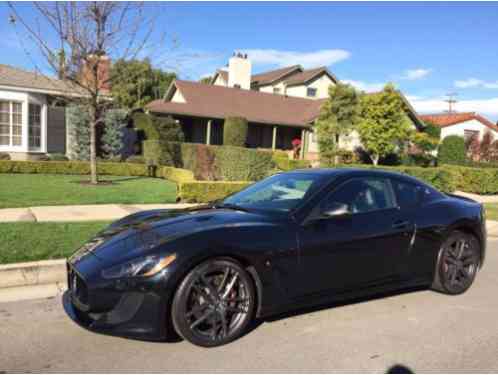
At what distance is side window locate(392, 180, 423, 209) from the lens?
4.80m

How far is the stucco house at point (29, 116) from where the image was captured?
62.7 ft

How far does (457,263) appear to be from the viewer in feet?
16.7

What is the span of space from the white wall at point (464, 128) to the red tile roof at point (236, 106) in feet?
36.0

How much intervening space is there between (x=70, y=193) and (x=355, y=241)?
9108 millimetres

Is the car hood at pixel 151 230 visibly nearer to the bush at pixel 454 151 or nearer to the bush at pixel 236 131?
the bush at pixel 236 131

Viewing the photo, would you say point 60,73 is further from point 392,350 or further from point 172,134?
point 392,350

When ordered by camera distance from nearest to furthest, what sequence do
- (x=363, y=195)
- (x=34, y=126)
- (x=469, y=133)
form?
(x=363, y=195), (x=34, y=126), (x=469, y=133)

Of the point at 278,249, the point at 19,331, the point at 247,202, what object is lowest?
the point at 19,331

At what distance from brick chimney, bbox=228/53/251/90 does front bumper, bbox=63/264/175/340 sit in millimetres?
37768

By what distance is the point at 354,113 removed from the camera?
2522 cm

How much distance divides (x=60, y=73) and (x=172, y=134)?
10438mm

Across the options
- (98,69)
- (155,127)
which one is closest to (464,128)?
(155,127)

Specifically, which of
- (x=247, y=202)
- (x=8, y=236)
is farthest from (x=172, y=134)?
(x=247, y=202)

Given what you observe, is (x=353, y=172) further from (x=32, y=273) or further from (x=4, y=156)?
(x=4, y=156)
